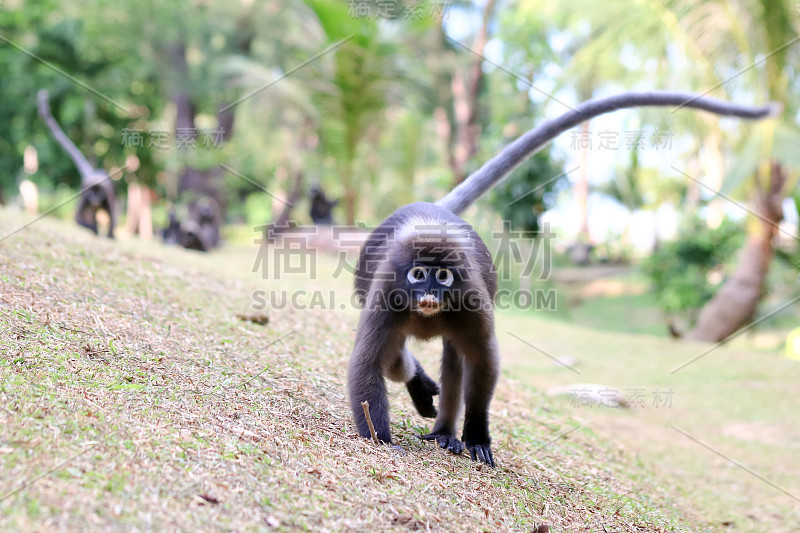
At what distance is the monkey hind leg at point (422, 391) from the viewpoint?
4.83m

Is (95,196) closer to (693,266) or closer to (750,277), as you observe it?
(750,277)

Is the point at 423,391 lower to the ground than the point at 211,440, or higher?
lower

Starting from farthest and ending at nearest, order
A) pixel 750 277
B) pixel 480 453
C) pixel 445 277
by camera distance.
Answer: pixel 750 277
pixel 480 453
pixel 445 277

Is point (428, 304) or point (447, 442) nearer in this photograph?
point (428, 304)

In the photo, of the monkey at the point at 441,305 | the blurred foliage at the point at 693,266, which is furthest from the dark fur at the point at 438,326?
the blurred foliage at the point at 693,266

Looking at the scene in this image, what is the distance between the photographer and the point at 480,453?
426 cm

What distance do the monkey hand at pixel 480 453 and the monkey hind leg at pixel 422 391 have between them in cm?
62

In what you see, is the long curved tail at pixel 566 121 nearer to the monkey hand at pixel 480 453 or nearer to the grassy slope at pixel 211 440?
the monkey hand at pixel 480 453

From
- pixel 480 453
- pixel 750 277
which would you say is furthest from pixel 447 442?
pixel 750 277

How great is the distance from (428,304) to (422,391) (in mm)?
1427

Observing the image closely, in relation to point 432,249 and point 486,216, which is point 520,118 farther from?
point 432,249

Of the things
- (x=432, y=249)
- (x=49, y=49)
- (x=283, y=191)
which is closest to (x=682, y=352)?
(x=432, y=249)

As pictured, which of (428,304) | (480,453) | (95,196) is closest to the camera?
(428,304)

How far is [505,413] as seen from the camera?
579 centimetres
